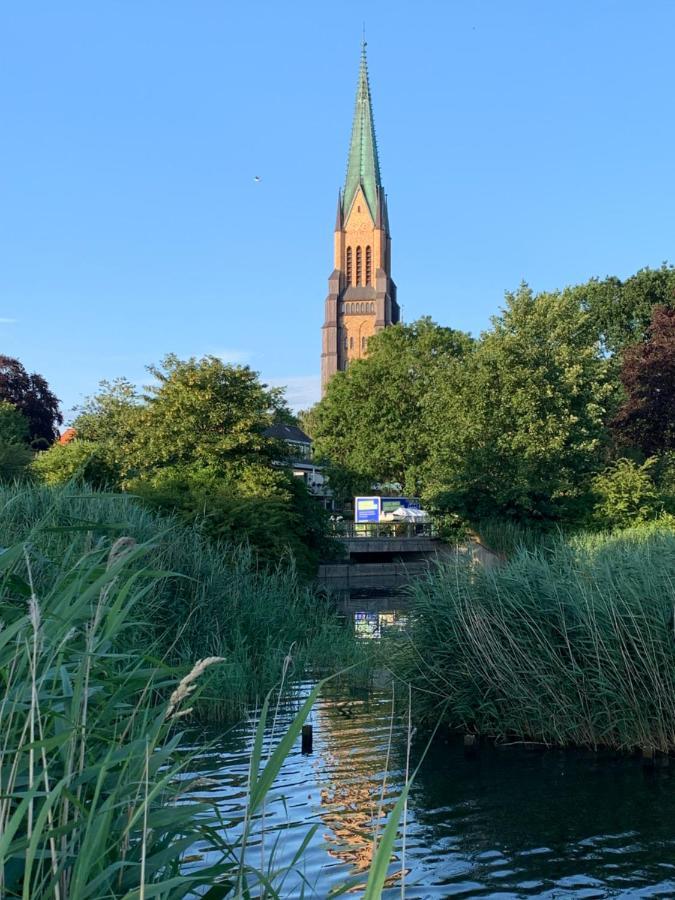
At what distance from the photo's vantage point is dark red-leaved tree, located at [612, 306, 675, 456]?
1656 inches

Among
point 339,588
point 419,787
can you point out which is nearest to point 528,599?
point 419,787

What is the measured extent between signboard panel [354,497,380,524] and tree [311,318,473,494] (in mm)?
9577

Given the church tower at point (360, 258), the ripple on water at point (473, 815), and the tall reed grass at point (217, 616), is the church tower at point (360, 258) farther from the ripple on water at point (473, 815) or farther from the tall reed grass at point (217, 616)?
the ripple on water at point (473, 815)

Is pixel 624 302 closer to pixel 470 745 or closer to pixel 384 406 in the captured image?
pixel 384 406

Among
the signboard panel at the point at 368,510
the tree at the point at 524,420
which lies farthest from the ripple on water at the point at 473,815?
the signboard panel at the point at 368,510

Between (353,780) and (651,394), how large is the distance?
35.2 m

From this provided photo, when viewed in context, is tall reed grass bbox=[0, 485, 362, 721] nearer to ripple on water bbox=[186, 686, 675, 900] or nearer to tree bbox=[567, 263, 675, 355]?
ripple on water bbox=[186, 686, 675, 900]

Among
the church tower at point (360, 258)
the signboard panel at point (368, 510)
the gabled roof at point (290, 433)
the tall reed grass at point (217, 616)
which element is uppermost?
the church tower at point (360, 258)

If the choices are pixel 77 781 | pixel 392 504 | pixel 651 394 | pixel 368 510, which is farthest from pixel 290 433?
pixel 77 781

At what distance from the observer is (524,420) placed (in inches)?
1544

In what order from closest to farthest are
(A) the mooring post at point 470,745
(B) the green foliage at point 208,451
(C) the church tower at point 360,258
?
(A) the mooring post at point 470,745, (B) the green foliage at point 208,451, (C) the church tower at point 360,258

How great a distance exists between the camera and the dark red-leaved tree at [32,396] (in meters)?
61.8

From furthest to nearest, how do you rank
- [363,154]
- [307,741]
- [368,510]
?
1. [363,154]
2. [368,510]
3. [307,741]

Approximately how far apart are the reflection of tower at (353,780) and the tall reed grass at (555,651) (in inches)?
34.9
